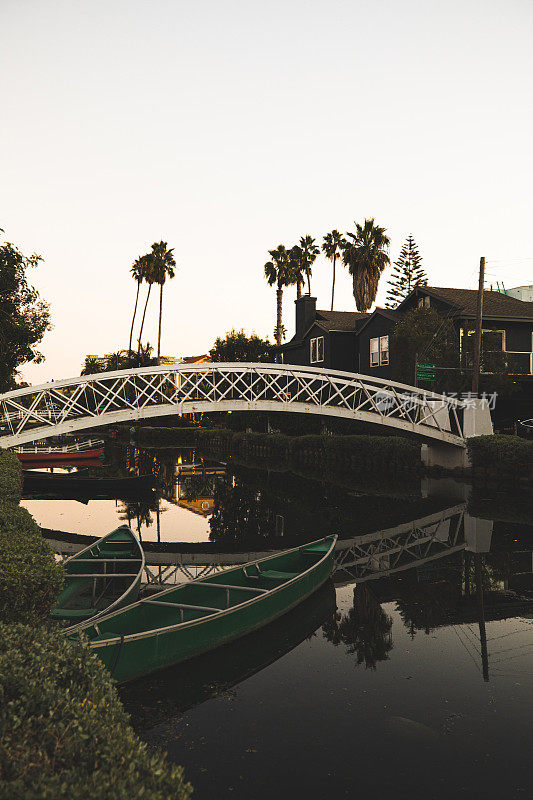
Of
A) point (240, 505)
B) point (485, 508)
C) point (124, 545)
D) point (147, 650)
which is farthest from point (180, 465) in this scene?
point (147, 650)

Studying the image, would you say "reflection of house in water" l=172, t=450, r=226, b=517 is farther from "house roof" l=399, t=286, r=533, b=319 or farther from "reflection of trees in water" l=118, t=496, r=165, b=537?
"house roof" l=399, t=286, r=533, b=319

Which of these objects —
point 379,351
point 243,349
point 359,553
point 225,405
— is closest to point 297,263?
point 243,349

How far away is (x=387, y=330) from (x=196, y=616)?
1393 inches

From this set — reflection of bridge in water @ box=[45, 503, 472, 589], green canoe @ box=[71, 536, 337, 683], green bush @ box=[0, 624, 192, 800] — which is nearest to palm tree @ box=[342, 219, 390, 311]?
reflection of bridge in water @ box=[45, 503, 472, 589]

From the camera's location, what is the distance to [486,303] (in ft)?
131

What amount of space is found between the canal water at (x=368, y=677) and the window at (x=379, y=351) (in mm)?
22940

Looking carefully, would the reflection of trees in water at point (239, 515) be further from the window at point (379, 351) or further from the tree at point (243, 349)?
the tree at point (243, 349)

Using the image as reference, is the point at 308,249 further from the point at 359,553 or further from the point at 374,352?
the point at 359,553

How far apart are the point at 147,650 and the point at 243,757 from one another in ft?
7.10

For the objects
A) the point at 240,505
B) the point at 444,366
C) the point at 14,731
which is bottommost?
the point at 240,505

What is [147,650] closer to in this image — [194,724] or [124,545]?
[194,724]

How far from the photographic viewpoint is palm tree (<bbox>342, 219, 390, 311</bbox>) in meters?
61.2

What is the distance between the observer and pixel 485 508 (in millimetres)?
24062

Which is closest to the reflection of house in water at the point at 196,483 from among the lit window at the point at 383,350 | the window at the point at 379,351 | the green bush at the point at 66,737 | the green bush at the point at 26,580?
the window at the point at 379,351
